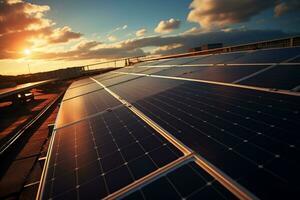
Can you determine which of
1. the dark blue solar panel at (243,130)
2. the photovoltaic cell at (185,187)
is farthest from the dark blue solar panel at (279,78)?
the photovoltaic cell at (185,187)

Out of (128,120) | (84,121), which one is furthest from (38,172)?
(128,120)

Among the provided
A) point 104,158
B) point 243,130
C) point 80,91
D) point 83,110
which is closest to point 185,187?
point 243,130

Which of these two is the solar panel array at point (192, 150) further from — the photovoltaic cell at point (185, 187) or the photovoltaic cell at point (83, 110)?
the photovoltaic cell at point (83, 110)

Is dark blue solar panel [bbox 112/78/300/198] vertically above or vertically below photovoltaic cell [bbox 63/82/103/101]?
above

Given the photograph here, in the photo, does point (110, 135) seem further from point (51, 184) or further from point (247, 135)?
point (247, 135)

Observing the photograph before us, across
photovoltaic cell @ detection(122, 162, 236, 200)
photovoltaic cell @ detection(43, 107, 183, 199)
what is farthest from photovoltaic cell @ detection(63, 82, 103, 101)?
photovoltaic cell @ detection(122, 162, 236, 200)

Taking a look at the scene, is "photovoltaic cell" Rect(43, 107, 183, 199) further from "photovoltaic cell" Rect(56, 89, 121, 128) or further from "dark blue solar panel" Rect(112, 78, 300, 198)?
"photovoltaic cell" Rect(56, 89, 121, 128)

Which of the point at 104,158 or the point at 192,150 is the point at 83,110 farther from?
the point at 192,150
